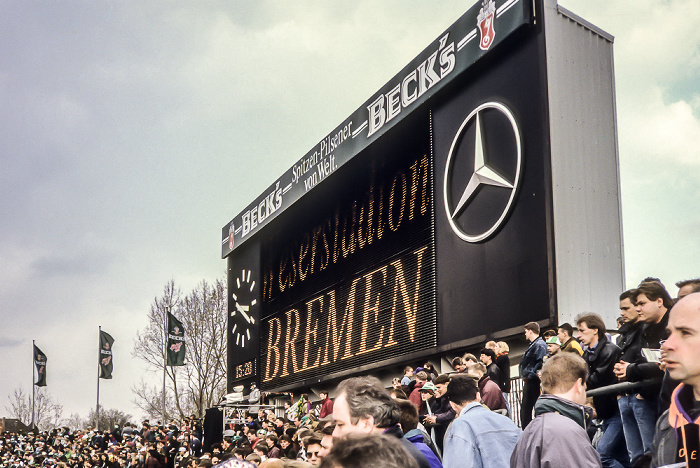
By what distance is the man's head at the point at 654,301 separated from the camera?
6191 millimetres

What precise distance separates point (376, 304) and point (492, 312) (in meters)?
3.89

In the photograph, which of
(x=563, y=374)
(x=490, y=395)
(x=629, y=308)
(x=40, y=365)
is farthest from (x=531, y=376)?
(x=40, y=365)

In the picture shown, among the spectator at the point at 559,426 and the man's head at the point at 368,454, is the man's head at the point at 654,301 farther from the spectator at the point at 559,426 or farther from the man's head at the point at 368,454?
the man's head at the point at 368,454

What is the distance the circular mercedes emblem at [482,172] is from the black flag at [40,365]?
36.8 metres

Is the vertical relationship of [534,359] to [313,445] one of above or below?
above

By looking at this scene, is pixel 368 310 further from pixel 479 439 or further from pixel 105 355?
pixel 105 355

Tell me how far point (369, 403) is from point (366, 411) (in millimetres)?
40

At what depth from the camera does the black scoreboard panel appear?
1559 cm

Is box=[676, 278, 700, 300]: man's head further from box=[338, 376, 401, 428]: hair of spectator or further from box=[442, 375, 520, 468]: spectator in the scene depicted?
box=[338, 376, 401, 428]: hair of spectator

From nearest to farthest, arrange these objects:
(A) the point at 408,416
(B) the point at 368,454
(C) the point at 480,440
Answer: (B) the point at 368,454
(C) the point at 480,440
(A) the point at 408,416

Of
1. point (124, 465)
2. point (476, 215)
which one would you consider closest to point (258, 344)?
point (124, 465)

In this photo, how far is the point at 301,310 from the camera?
2058 cm

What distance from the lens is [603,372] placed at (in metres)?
7.21

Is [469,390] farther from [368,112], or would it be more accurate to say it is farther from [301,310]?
[301,310]
